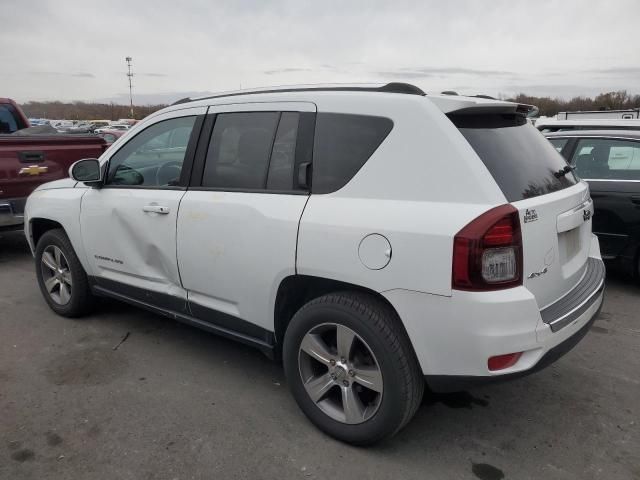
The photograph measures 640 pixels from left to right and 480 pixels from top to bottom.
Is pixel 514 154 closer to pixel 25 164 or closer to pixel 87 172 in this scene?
pixel 87 172

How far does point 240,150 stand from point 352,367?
4.79 ft

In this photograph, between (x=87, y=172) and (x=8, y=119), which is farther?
(x=8, y=119)


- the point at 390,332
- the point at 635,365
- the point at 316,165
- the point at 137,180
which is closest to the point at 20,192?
the point at 137,180

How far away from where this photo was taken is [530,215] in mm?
2393

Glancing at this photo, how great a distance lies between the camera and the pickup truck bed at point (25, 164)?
251 inches

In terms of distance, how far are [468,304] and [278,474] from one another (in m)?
1.24

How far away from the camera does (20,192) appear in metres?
6.53

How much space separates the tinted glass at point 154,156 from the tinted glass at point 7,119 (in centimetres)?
623

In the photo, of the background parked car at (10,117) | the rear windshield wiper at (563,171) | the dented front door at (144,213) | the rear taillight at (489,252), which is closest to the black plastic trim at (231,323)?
the dented front door at (144,213)

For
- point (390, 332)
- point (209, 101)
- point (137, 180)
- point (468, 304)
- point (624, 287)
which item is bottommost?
point (624, 287)

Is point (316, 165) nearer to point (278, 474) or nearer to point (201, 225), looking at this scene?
point (201, 225)

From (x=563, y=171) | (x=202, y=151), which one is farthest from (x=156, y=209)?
(x=563, y=171)

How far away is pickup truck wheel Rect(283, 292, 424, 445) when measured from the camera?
2.48 metres

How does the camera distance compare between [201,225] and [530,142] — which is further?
[201,225]
